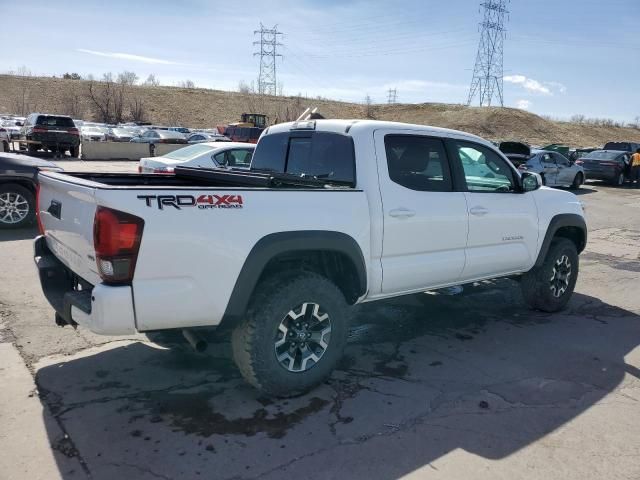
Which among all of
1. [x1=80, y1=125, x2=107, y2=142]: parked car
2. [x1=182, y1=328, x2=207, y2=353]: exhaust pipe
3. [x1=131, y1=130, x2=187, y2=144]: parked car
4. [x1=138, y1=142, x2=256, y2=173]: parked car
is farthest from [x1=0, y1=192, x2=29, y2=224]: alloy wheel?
[x1=80, y1=125, x2=107, y2=142]: parked car

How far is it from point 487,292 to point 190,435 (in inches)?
187

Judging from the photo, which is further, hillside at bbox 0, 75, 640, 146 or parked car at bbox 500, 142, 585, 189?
hillside at bbox 0, 75, 640, 146

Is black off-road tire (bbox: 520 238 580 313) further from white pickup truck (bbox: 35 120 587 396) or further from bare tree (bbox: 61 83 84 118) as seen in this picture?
bare tree (bbox: 61 83 84 118)

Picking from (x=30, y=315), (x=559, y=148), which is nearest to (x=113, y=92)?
(x=559, y=148)

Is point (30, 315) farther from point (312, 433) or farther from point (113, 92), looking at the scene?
point (113, 92)

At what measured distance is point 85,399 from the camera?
12.0ft

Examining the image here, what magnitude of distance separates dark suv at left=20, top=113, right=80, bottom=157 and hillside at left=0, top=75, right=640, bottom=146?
4119cm

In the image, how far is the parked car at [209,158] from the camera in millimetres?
11084

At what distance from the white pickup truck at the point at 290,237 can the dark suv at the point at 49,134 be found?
74.3 ft

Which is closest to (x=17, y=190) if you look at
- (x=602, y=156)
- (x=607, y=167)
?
(x=607, y=167)

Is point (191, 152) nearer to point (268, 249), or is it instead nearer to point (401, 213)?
point (401, 213)

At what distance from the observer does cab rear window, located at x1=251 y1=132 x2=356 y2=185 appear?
14.1 feet

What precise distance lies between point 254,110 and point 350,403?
74.2 meters

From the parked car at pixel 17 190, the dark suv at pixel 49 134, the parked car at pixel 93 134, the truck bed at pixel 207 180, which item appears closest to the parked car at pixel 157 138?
the parked car at pixel 93 134
